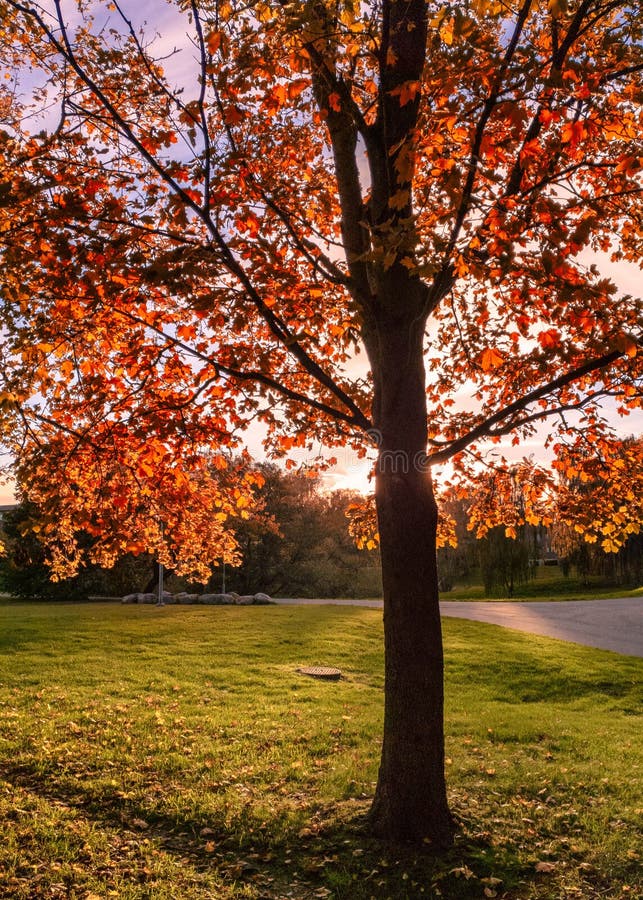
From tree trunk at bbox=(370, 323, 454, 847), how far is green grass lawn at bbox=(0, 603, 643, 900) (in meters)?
0.34

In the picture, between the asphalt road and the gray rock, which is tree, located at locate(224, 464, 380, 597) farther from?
the asphalt road

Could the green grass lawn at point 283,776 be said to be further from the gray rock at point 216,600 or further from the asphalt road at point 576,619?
the gray rock at point 216,600

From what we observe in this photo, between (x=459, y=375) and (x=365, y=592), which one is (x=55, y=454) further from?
(x=365, y=592)

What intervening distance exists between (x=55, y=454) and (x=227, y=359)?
2127 mm

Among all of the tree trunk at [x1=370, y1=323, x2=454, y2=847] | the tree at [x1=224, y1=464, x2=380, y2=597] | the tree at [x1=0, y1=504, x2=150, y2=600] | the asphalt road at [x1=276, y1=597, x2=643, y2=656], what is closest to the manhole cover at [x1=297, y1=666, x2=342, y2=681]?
the asphalt road at [x1=276, y1=597, x2=643, y2=656]

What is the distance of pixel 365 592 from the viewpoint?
4084 cm

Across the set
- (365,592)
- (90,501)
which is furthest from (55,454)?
(365,592)

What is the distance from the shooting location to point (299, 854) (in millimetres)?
5961

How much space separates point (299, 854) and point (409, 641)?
210 centimetres

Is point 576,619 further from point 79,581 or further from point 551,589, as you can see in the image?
point 79,581

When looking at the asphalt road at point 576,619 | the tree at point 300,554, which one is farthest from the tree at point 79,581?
the asphalt road at point 576,619

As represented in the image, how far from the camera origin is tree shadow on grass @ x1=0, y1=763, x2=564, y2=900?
5.29 metres

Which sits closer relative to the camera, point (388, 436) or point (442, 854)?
point (442, 854)

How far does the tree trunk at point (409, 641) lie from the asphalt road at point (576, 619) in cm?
1341
